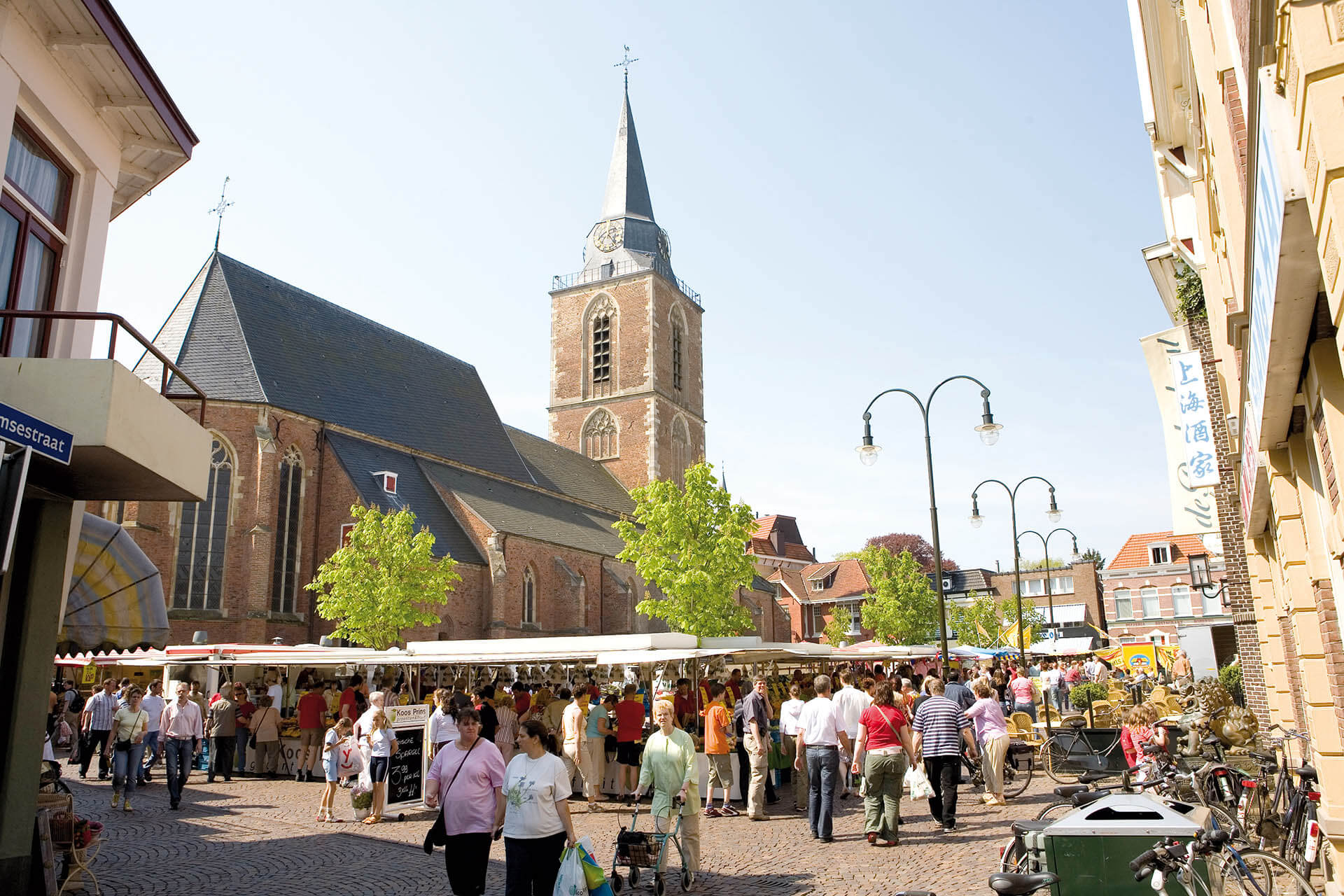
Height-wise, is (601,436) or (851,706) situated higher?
(601,436)

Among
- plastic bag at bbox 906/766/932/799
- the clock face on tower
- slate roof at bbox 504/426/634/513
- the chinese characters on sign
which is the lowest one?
plastic bag at bbox 906/766/932/799

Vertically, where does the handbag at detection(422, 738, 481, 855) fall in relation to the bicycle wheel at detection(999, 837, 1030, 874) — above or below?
above

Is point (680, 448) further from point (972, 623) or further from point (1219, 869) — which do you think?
point (1219, 869)

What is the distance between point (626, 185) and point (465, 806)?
5167cm

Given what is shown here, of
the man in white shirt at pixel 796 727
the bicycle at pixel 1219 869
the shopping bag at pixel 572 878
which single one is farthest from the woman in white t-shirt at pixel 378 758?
the bicycle at pixel 1219 869

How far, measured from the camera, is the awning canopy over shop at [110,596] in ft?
27.5

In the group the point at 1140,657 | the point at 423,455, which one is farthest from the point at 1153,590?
the point at 423,455

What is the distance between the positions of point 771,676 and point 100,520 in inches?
579

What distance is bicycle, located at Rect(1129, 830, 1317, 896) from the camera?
446 cm

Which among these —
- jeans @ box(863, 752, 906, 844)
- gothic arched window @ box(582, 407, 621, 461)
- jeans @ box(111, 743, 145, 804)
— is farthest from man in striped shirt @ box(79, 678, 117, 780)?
gothic arched window @ box(582, 407, 621, 461)

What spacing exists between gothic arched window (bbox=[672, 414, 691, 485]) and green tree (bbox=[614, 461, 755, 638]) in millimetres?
21878

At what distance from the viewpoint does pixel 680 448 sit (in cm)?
5416

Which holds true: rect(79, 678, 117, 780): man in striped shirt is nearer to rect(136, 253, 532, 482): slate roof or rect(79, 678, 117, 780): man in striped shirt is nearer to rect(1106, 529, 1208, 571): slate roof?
rect(136, 253, 532, 482): slate roof

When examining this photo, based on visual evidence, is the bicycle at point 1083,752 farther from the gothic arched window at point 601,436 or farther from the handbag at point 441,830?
the gothic arched window at point 601,436
